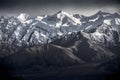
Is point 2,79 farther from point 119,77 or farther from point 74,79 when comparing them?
point 74,79

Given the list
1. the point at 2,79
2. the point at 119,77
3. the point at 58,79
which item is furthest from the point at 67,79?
the point at 119,77

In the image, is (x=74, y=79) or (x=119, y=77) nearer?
(x=119, y=77)

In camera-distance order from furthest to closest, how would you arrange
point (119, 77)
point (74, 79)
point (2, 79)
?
point (74, 79) → point (2, 79) → point (119, 77)

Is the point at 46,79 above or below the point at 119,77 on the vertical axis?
below

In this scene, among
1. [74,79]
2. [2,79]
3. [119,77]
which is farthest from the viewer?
[74,79]

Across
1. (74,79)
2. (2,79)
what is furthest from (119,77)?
(74,79)

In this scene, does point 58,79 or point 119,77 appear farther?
point 58,79

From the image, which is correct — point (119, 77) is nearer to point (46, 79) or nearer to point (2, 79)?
point (2, 79)

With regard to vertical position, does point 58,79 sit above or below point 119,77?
below

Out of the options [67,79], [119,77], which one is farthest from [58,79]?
[119,77]
